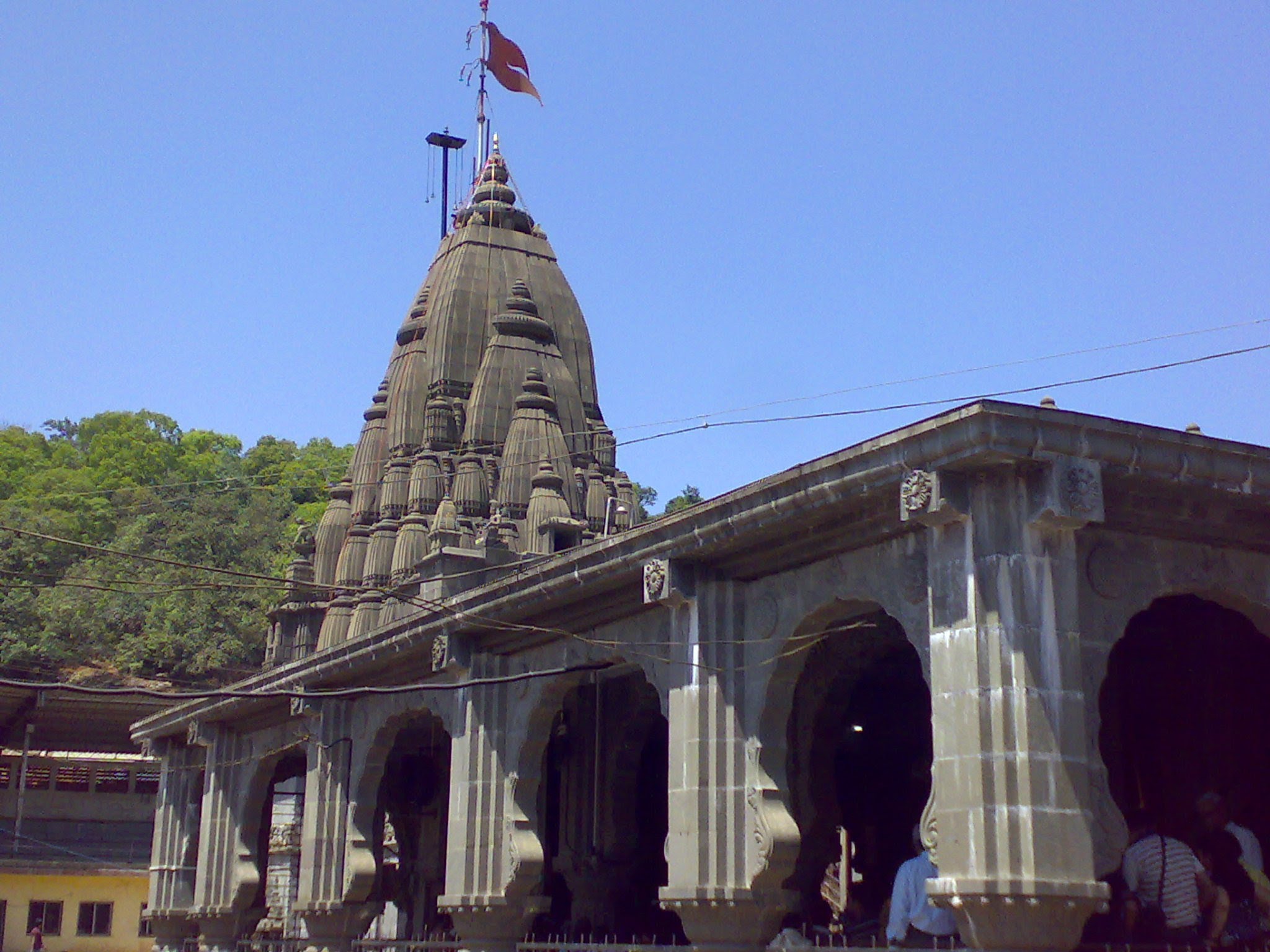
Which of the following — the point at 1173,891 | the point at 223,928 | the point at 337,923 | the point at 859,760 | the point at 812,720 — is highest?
the point at 812,720

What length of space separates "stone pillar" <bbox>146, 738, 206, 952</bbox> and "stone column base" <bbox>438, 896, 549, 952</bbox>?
41.2 ft

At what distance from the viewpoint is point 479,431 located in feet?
147

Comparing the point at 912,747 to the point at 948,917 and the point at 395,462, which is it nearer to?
the point at 948,917

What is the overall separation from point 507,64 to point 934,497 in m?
44.9

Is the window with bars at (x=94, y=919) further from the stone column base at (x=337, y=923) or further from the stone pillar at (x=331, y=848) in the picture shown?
the stone column base at (x=337, y=923)

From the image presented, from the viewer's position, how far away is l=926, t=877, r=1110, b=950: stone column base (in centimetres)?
1202

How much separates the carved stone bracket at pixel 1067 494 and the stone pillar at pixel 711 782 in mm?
4355

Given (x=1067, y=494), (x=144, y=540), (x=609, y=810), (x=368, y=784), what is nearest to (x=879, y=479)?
(x=1067, y=494)

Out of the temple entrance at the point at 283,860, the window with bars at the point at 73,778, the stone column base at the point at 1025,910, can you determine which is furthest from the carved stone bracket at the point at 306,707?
the window with bars at the point at 73,778

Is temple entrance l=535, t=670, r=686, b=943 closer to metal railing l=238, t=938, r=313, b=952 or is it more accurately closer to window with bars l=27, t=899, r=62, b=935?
metal railing l=238, t=938, r=313, b=952

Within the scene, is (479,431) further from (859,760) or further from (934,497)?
(934,497)

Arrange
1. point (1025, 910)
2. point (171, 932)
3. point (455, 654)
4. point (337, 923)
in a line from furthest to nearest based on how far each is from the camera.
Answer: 1. point (171, 932)
2. point (337, 923)
3. point (455, 654)
4. point (1025, 910)

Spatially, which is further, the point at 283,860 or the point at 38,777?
the point at 38,777

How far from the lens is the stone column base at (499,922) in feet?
64.6
